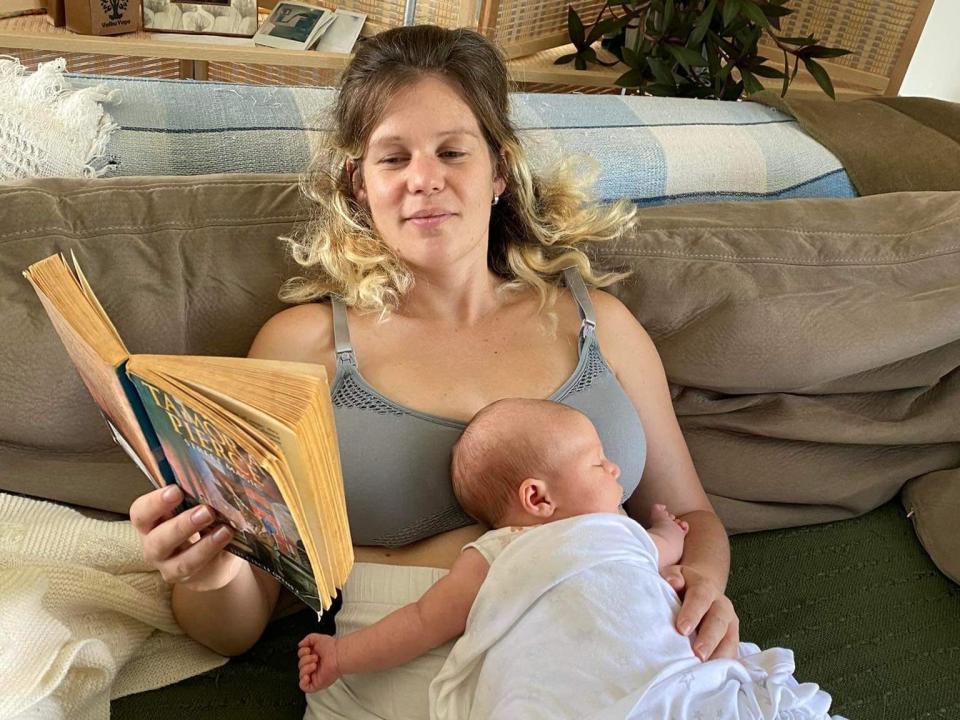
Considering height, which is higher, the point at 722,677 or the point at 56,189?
the point at 56,189

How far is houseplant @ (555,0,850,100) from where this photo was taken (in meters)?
2.51

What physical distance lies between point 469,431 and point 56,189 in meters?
0.62

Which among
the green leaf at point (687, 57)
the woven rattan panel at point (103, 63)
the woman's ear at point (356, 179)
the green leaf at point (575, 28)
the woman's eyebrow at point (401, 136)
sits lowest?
the woven rattan panel at point (103, 63)

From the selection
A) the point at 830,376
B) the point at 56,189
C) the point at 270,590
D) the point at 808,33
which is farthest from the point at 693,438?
the point at 808,33

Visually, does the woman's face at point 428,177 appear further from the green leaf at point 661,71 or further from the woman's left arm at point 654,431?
the green leaf at point 661,71

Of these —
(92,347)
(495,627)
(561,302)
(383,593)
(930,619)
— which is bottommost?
(930,619)

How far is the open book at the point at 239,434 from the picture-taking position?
77 centimetres

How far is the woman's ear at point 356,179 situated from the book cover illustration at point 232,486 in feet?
1.92

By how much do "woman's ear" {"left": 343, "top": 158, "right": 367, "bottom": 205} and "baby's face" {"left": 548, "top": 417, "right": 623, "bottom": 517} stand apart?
46 cm

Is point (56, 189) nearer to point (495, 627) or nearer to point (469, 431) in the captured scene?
point (469, 431)

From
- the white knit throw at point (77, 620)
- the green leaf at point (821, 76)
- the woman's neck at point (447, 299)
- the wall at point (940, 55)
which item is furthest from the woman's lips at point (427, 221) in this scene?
the wall at point (940, 55)

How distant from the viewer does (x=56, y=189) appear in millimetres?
1312

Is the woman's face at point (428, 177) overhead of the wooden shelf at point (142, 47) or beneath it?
overhead

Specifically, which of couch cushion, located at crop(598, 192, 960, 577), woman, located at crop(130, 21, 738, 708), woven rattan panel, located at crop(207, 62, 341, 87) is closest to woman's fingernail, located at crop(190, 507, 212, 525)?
woman, located at crop(130, 21, 738, 708)
